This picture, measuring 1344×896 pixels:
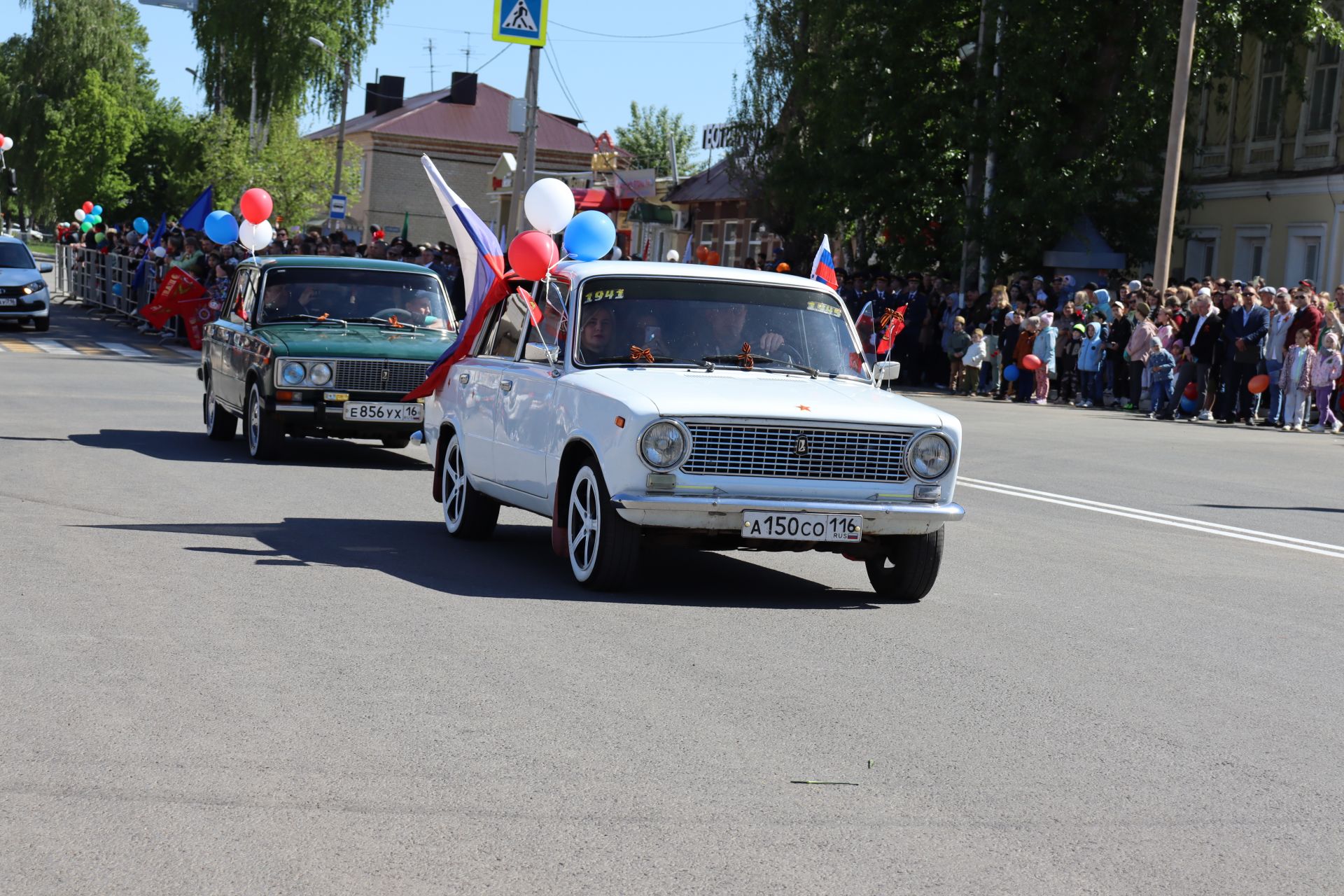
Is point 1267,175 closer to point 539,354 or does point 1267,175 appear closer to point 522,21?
point 522,21

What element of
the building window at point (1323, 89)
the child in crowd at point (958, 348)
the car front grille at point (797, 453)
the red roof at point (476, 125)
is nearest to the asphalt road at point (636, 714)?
the car front grille at point (797, 453)

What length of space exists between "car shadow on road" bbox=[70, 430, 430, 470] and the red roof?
266 feet

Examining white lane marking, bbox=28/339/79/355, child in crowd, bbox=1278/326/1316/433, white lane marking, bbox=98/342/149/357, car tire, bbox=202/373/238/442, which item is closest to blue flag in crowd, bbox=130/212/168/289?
white lane marking, bbox=98/342/149/357

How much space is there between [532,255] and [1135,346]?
18.9 metres

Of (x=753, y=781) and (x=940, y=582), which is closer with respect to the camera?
(x=753, y=781)

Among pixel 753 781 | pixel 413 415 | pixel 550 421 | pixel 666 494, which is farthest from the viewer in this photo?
pixel 413 415

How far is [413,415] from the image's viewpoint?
15812 mm

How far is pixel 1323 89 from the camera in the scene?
1560 inches

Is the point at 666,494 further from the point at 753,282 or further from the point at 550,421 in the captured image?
the point at 753,282

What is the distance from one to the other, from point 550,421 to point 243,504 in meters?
3.61

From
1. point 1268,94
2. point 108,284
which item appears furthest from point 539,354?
point 108,284

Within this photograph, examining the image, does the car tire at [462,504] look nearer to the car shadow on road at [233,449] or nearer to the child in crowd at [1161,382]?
the car shadow on road at [233,449]

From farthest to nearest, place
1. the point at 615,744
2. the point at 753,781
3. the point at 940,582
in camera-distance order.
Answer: the point at 940,582
the point at 615,744
the point at 753,781

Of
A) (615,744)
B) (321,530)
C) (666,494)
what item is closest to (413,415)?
(321,530)
